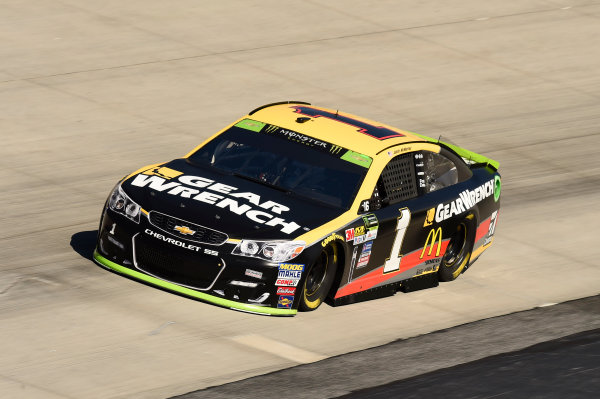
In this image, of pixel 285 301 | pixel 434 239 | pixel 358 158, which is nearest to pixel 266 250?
pixel 285 301

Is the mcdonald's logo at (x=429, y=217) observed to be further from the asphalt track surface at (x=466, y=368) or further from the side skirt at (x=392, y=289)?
the asphalt track surface at (x=466, y=368)

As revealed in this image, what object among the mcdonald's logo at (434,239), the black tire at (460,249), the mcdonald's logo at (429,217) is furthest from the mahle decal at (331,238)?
the black tire at (460,249)

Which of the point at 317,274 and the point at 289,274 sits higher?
the point at 289,274

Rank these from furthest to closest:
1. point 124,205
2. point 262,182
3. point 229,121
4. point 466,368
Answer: point 229,121 < point 262,182 < point 124,205 < point 466,368

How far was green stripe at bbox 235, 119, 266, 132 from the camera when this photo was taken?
11.8 m

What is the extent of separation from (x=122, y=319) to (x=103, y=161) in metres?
5.10

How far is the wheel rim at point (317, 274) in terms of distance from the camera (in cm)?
1070

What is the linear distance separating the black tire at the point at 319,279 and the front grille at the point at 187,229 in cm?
85

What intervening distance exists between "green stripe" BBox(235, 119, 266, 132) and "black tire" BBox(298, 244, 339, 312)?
161cm

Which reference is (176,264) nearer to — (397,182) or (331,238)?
(331,238)

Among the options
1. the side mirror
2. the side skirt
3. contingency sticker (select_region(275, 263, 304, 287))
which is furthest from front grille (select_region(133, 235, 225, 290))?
the side mirror

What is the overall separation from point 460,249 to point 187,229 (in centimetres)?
324

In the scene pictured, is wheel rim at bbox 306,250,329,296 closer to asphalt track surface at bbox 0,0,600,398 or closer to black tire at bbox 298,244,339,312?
black tire at bbox 298,244,339,312

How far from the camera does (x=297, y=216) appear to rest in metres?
10.6
